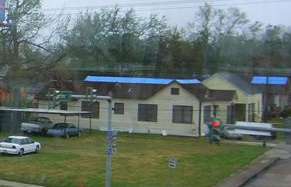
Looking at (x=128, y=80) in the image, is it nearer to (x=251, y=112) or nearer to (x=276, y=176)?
(x=251, y=112)

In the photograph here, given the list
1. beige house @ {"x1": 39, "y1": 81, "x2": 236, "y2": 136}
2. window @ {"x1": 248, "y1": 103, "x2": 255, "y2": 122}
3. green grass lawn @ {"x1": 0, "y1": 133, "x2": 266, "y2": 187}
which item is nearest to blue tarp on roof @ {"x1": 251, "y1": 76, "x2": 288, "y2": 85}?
green grass lawn @ {"x1": 0, "y1": 133, "x2": 266, "y2": 187}

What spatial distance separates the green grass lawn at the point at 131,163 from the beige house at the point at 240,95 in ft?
8.03

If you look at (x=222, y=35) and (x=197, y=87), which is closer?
(x=222, y=35)

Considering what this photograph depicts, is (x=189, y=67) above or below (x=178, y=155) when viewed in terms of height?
above

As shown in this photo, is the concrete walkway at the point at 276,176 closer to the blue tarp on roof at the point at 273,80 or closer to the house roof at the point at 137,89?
the blue tarp on roof at the point at 273,80

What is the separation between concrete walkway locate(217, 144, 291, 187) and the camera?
28166 millimetres

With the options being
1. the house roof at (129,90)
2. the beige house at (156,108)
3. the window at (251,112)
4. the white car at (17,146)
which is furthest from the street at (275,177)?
the house roof at (129,90)

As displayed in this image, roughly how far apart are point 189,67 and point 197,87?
15828 millimetres

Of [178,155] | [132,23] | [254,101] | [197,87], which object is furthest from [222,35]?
[197,87]

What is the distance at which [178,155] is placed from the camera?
37.5m

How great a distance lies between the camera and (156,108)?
171ft

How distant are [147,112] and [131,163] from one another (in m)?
18.7

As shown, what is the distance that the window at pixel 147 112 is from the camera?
171 feet

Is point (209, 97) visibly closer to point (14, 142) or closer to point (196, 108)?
point (196, 108)
